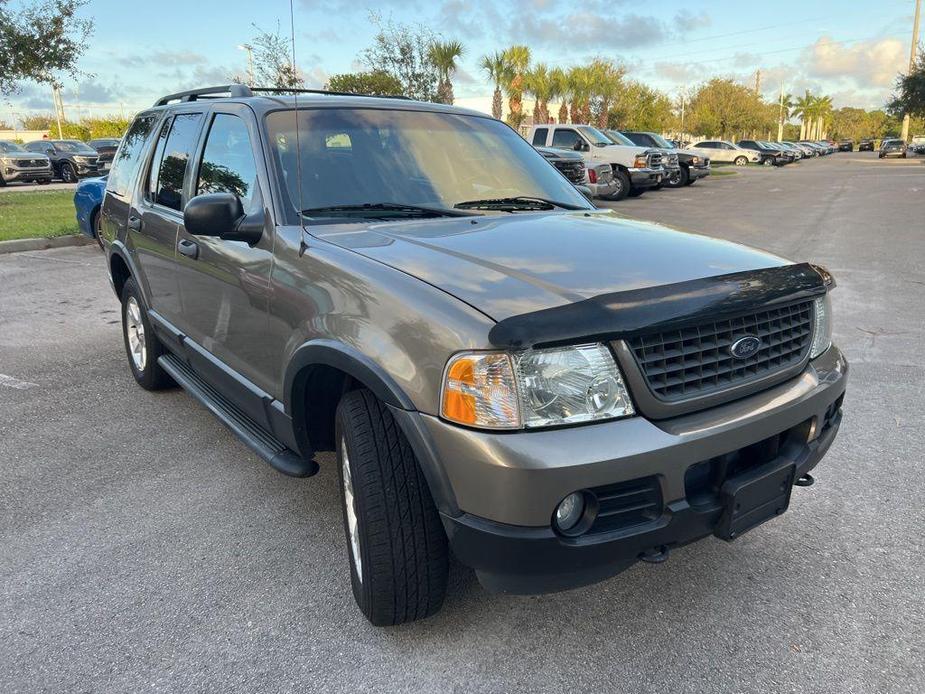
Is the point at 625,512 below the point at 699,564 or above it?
above

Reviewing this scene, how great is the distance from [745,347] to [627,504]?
649 millimetres

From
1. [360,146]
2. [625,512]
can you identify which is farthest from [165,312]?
[625,512]

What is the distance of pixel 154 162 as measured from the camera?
4.35 meters

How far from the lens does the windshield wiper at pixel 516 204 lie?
3258mm

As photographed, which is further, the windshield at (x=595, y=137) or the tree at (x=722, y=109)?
the tree at (x=722, y=109)

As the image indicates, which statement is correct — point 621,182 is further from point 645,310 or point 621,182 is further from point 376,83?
point 645,310

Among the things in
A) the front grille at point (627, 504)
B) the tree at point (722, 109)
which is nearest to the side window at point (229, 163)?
the front grille at point (627, 504)

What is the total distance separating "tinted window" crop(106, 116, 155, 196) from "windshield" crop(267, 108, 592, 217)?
190cm

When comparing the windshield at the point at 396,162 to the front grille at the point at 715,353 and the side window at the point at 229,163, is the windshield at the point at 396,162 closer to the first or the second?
the side window at the point at 229,163

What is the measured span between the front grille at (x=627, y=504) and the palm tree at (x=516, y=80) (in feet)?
127

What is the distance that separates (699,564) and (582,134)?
64.3 feet

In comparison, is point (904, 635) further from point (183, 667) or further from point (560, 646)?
point (183, 667)

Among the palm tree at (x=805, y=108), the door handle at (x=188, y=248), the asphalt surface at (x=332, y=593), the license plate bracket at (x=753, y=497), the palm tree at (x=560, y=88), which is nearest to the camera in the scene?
the license plate bracket at (x=753, y=497)

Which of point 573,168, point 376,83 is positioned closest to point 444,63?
point 376,83
